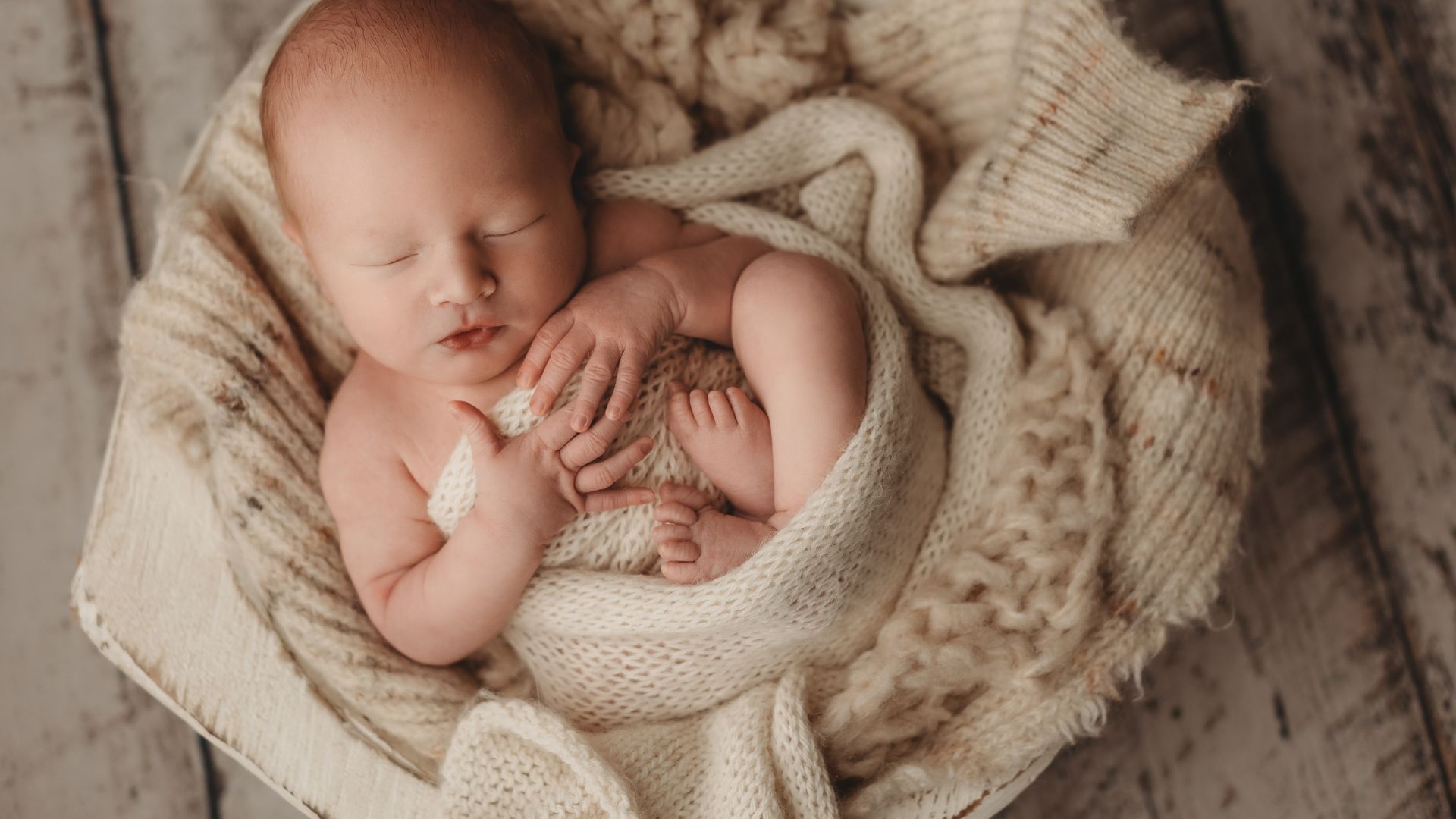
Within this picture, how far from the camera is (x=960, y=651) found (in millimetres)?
881

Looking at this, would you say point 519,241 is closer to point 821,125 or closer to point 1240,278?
point 821,125

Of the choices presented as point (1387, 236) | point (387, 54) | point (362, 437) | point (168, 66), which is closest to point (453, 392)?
point (362, 437)

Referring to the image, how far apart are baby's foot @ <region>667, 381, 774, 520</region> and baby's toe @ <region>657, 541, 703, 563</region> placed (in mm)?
89

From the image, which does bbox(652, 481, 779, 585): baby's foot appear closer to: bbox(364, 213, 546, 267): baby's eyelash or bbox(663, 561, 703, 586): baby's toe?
bbox(663, 561, 703, 586): baby's toe

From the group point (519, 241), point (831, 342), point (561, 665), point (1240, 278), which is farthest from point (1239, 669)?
point (519, 241)

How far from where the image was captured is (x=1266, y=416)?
4.35ft

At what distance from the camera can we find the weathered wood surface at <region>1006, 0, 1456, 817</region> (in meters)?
1.25

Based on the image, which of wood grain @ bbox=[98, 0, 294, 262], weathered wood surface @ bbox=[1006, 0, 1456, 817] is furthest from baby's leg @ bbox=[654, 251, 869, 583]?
wood grain @ bbox=[98, 0, 294, 262]

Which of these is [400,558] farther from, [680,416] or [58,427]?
[58,427]

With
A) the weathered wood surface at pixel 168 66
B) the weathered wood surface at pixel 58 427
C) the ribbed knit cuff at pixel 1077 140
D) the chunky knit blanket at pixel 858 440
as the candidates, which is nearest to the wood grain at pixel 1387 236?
the chunky knit blanket at pixel 858 440

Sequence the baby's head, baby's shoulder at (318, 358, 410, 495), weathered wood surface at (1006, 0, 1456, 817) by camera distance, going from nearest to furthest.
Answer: the baby's head, baby's shoulder at (318, 358, 410, 495), weathered wood surface at (1006, 0, 1456, 817)

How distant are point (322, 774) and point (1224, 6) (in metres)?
1.41

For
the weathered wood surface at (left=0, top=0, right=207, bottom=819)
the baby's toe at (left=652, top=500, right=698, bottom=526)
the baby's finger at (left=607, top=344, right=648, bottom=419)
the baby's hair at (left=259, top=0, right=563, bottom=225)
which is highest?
the baby's hair at (left=259, top=0, right=563, bottom=225)

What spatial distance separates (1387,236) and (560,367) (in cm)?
111
